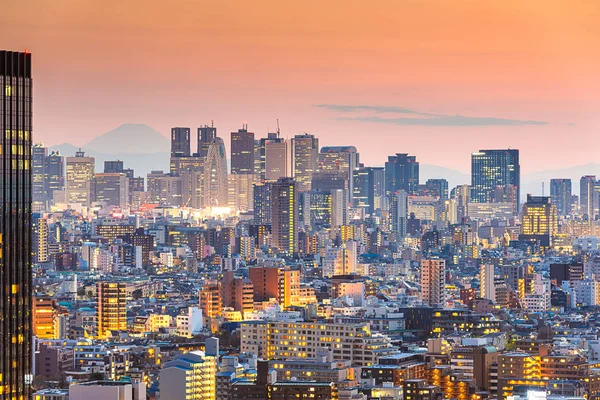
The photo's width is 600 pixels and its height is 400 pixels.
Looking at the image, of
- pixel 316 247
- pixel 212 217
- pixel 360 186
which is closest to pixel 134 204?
pixel 212 217

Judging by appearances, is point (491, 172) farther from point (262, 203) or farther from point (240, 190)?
point (262, 203)

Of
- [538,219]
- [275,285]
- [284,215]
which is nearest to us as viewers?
[275,285]

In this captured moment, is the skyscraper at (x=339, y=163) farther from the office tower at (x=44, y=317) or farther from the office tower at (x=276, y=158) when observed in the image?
the office tower at (x=44, y=317)

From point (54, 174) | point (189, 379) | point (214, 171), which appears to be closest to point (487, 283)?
point (189, 379)

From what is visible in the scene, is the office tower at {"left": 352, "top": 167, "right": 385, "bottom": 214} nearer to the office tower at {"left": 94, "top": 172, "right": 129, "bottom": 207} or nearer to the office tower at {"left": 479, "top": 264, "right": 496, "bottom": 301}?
the office tower at {"left": 94, "top": 172, "right": 129, "bottom": 207}

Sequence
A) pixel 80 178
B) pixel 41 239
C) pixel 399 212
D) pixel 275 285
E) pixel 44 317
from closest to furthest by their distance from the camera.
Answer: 1. pixel 44 317
2. pixel 275 285
3. pixel 41 239
4. pixel 80 178
5. pixel 399 212

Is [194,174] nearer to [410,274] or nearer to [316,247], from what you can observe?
[316,247]

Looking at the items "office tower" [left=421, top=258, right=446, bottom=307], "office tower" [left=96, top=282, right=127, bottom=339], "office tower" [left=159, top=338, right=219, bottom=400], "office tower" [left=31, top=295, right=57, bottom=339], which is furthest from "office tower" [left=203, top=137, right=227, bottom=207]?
"office tower" [left=159, top=338, right=219, bottom=400]
